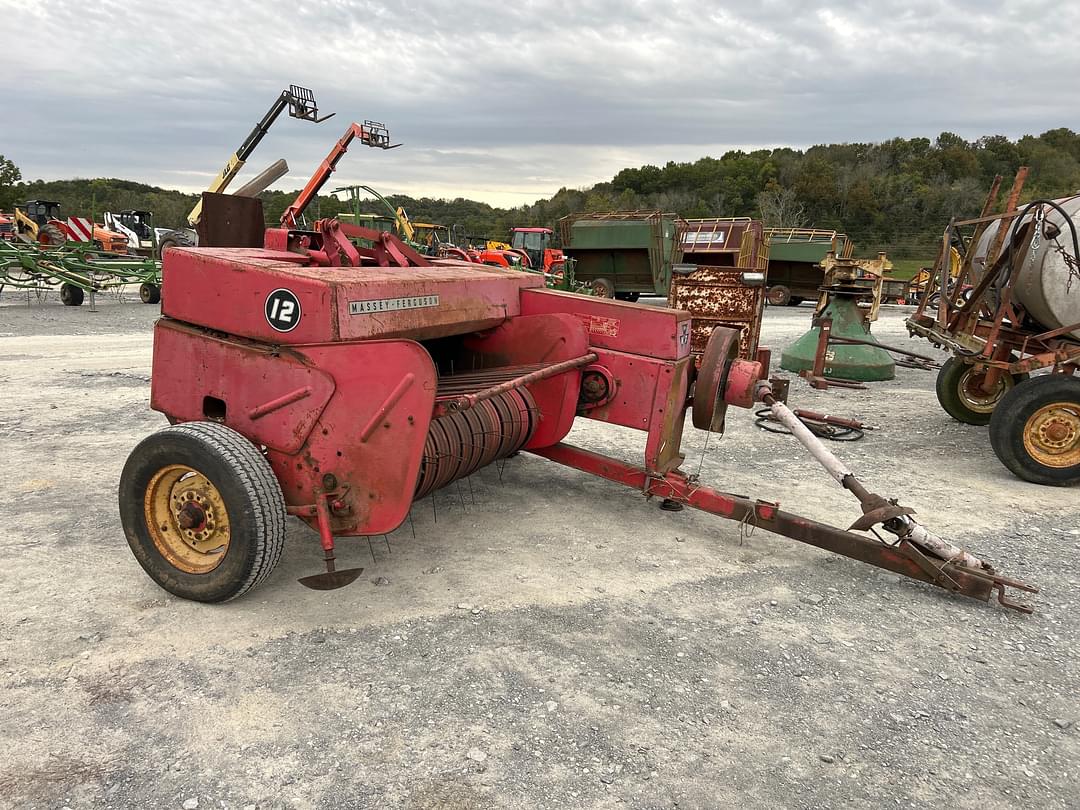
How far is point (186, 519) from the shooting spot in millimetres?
2881

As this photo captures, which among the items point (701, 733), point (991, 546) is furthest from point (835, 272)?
point (701, 733)

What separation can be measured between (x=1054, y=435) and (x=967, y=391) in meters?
1.72

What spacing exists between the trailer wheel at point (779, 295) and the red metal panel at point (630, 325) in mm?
15940

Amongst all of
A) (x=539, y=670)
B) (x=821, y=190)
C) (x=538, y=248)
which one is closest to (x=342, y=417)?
(x=539, y=670)

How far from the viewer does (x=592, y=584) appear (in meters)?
3.26

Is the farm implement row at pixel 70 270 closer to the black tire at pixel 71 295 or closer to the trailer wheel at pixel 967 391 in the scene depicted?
the black tire at pixel 71 295

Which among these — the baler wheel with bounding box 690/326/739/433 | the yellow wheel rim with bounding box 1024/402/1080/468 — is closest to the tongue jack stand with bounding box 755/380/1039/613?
the baler wheel with bounding box 690/326/739/433

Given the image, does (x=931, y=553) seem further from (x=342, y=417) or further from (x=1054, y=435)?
(x=342, y=417)

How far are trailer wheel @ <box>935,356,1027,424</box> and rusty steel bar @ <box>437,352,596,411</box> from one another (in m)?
4.33

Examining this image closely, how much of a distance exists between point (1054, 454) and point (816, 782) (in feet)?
12.8

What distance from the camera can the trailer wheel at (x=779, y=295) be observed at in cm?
1870

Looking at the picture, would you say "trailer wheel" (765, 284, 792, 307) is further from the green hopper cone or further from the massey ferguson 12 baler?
the massey ferguson 12 baler

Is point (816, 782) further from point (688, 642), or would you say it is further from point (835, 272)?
point (835, 272)

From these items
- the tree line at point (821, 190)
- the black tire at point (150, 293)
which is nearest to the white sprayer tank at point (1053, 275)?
the black tire at point (150, 293)
